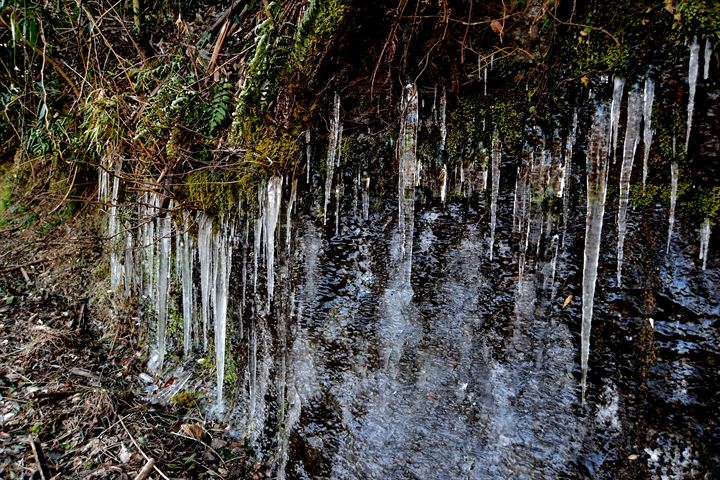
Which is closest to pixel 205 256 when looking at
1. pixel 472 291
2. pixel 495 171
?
pixel 472 291

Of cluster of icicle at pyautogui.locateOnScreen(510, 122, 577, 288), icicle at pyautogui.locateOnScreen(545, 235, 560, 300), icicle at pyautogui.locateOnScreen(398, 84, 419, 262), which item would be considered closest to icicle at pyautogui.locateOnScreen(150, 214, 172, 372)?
icicle at pyautogui.locateOnScreen(398, 84, 419, 262)

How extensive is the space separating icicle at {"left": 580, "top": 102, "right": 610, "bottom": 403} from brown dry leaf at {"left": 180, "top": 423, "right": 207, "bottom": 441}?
2.78 meters

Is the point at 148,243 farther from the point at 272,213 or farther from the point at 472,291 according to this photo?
the point at 472,291

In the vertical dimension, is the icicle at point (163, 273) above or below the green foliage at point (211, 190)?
below

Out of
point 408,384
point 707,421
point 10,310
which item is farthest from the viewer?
point 10,310

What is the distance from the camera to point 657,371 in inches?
63.9

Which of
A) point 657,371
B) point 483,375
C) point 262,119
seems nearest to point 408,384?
point 483,375

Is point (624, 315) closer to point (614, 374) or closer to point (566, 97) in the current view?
point (614, 374)

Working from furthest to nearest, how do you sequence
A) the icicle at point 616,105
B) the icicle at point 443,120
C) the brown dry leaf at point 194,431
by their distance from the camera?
the brown dry leaf at point 194,431
the icicle at point 443,120
the icicle at point 616,105

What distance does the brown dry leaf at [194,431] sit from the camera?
10.5 ft

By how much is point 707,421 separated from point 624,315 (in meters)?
0.43

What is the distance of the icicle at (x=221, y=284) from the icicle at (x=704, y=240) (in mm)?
2659

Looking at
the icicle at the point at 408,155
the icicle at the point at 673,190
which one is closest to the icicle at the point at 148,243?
the icicle at the point at 408,155

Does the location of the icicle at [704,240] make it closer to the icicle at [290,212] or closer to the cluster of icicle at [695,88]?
the cluster of icicle at [695,88]
